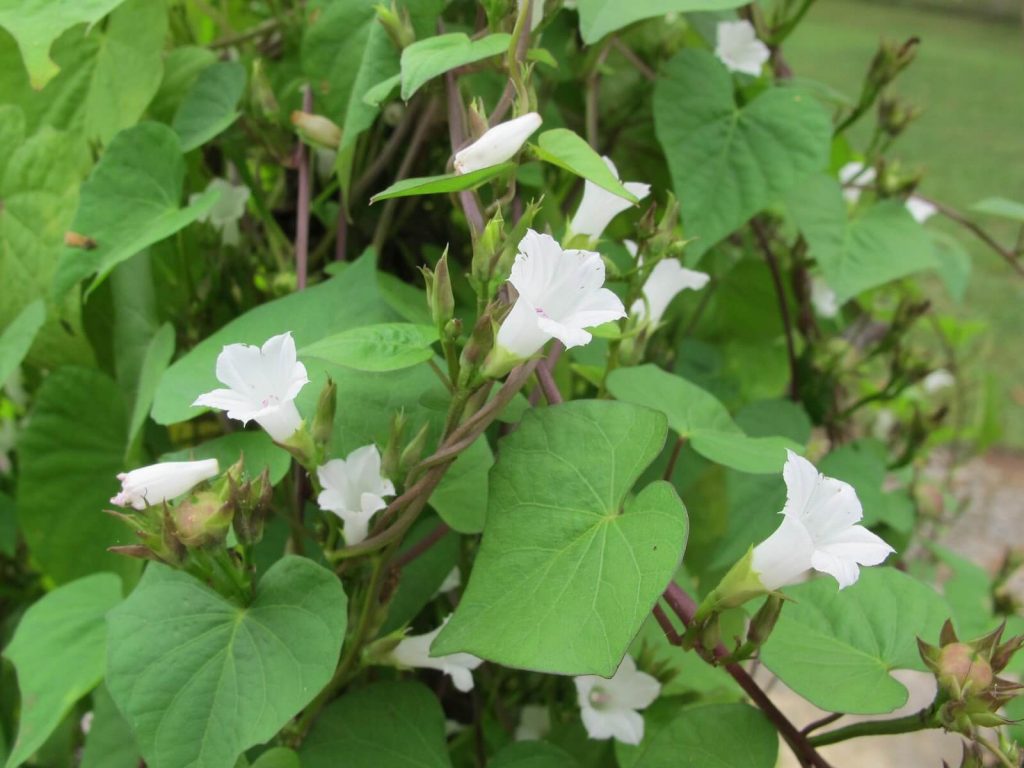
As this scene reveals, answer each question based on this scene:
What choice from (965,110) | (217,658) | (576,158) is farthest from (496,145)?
(965,110)

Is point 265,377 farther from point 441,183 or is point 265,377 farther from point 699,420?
point 699,420

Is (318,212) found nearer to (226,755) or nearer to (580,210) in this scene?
(580,210)

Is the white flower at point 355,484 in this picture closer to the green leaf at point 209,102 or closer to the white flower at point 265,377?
the white flower at point 265,377

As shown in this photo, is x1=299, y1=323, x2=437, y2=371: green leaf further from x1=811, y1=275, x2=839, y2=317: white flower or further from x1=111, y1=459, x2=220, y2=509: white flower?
x1=811, y1=275, x2=839, y2=317: white flower

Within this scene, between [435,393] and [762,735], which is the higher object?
[435,393]

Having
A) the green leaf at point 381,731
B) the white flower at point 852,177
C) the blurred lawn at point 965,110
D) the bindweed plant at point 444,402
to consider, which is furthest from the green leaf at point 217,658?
the blurred lawn at point 965,110

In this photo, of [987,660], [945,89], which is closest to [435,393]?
[987,660]
